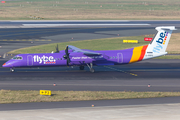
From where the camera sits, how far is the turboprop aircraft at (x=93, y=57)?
123 ft

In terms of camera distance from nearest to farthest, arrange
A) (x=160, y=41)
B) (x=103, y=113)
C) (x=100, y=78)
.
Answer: (x=103, y=113) → (x=100, y=78) → (x=160, y=41)

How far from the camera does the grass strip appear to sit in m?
25.0

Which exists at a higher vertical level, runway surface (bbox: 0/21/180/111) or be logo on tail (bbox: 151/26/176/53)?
be logo on tail (bbox: 151/26/176/53)

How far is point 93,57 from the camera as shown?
126 feet

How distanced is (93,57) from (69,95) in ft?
42.1

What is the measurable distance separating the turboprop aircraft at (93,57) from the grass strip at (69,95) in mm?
10151

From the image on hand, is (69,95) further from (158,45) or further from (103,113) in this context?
(158,45)

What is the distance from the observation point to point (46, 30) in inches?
3182

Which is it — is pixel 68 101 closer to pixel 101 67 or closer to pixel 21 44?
pixel 101 67

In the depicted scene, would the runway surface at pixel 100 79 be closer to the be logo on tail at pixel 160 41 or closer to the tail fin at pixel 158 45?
the tail fin at pixel 158 45

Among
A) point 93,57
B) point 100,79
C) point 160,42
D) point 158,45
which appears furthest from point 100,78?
point 160,42

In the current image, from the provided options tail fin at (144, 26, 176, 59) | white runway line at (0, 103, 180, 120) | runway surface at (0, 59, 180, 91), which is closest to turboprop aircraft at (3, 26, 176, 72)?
tail fin at (144, 26, 176, 59)

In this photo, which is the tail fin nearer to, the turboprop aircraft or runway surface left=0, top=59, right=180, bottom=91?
the turboprop aircraft

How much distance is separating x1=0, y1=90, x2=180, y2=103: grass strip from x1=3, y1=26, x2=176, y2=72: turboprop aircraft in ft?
33.3
